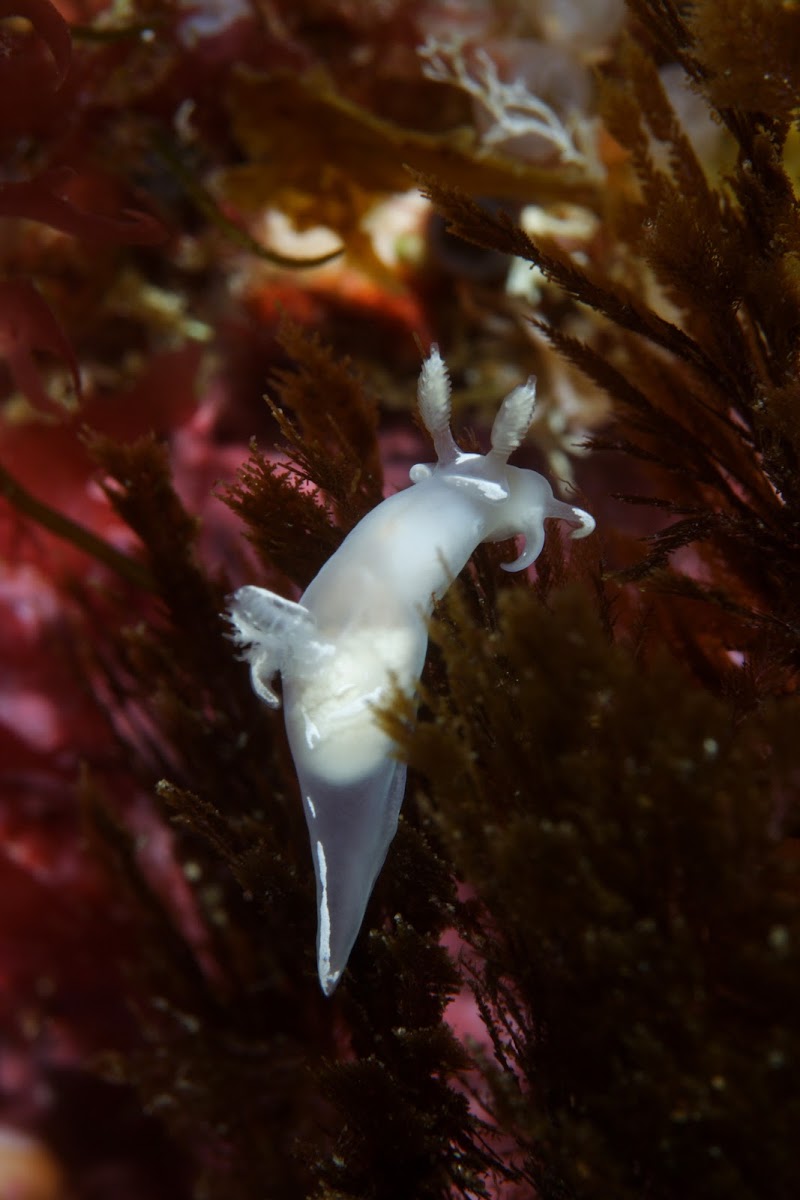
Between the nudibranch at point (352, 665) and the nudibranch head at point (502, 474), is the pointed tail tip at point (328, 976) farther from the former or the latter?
the nudibranch head at point (502, 474)

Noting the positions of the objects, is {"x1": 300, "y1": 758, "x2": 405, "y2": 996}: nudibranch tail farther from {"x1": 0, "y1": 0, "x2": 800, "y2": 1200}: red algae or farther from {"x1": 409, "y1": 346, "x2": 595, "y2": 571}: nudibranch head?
{"x1": 409, "y1": 346, "x2": 595, "y2": 571}: nudibranch head

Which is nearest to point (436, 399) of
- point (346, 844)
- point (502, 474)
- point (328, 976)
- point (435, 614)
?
point (502, 474)

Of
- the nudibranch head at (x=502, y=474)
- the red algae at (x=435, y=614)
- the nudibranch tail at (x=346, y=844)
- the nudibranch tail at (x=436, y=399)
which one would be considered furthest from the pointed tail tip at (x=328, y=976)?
the nudibranch tail at (x=436, y=399)

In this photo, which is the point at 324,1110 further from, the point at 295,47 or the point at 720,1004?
the point at 295,47

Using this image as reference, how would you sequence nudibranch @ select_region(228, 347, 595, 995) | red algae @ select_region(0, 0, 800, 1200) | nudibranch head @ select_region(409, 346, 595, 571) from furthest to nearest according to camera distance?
nudibranch head @ select_region(409, 346, 595, 571)
nudibranch @ select_region(228, 347, 595, 995)
red algae @ select_region(0, 0, 800, 1200)

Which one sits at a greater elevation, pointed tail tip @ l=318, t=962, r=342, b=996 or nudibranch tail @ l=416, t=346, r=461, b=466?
nudibranch tail @ l=416, t=346, r=461, b=466

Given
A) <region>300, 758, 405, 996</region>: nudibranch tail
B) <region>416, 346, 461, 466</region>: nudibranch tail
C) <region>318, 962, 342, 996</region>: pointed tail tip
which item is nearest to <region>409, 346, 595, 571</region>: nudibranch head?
<region>416, 346, 461, 466</region>: nudibranch tail

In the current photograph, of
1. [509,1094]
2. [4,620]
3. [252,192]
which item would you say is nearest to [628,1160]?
[509,1094]

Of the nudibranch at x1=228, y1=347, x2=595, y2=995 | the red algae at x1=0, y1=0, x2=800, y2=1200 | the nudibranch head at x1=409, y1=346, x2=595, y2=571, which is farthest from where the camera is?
the nudibranch head at x1=409, y1=346, x2=595, y2=571
